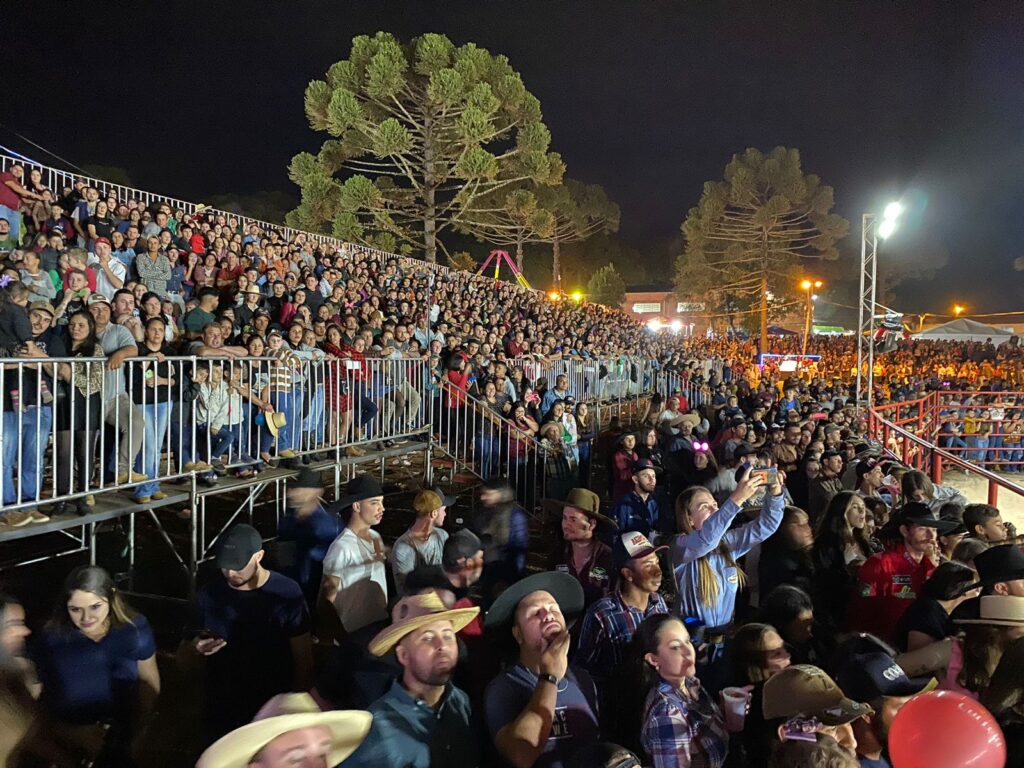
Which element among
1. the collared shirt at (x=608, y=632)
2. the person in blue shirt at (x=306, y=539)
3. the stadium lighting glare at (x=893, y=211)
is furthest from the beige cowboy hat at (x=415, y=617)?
the stadium lighting glare at (x=893, y=211)

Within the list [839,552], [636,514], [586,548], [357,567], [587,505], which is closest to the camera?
[357,567]

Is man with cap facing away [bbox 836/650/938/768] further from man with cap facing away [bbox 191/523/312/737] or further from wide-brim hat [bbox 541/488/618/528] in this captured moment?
man with cap facing away [bbox 191/523/312/737]

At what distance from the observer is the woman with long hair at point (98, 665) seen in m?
2.62

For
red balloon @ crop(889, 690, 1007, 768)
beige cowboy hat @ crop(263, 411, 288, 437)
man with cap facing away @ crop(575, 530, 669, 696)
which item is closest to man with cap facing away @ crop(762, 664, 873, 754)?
red balloon @ crop(889, 690, 1007, 768)

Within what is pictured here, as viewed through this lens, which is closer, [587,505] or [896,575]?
[896,575]

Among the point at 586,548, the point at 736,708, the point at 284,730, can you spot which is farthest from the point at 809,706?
the point at 586,548

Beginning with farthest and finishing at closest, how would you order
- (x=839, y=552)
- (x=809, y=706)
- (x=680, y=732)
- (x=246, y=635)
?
(x=839, y=552) < (x=246, y=635) < (x=680, y=732) < (x=809, y=706)

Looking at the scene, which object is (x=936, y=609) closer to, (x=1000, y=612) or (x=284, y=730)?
(x=1000, y=612)

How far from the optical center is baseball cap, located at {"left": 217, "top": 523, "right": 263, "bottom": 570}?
3.02m

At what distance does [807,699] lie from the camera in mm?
2100

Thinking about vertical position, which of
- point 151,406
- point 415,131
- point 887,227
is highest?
point 415,131

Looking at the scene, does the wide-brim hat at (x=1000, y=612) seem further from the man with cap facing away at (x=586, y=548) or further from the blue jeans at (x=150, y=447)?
the blue jeans at (x=150, y=447)

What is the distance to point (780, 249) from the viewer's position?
43.4m

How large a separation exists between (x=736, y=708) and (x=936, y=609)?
1159mm
